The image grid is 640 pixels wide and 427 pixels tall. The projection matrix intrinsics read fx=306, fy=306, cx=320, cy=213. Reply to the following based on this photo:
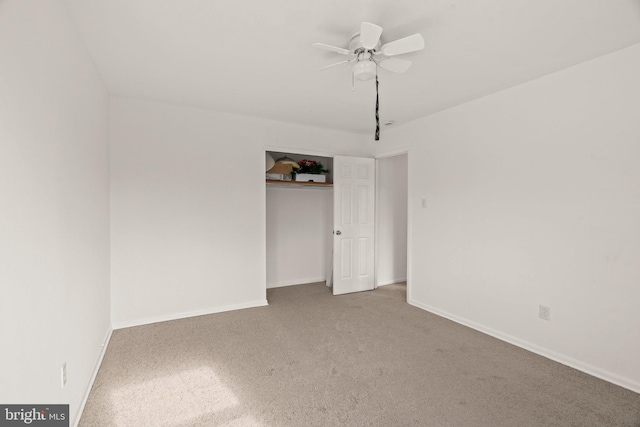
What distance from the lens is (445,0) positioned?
1.75 meters

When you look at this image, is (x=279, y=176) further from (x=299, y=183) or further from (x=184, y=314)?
(x=184, y=314)

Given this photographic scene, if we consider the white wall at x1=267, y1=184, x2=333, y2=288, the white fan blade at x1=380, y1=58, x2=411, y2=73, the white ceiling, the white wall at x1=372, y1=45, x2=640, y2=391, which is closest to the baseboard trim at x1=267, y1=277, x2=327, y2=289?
the white wall at x1=267, y1=184, x2=333, y2=288

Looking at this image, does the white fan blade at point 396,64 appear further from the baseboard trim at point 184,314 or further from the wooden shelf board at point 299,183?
the baseboard trim at point 184,314

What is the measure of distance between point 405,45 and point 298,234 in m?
3.65

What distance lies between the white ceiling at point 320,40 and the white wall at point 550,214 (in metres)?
0.31

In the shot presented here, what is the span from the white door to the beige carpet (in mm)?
1260

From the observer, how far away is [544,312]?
273 centimetres

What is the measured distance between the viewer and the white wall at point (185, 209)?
3.36 metres

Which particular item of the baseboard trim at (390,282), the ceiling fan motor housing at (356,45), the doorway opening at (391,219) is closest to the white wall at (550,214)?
the doorway opening at (391,219)

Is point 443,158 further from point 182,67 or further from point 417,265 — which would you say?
point 182,67

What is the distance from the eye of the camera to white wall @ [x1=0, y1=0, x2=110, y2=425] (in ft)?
3.71

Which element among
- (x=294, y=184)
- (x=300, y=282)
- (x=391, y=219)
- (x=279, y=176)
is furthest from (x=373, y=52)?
(x=300, y=282)

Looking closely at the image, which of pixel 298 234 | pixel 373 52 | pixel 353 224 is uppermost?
pixel 373 52

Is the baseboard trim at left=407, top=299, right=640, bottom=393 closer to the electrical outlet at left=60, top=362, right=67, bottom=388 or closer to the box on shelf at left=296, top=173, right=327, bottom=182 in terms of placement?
the box on shelf at left=296, top=173, right=327, bottom=182
